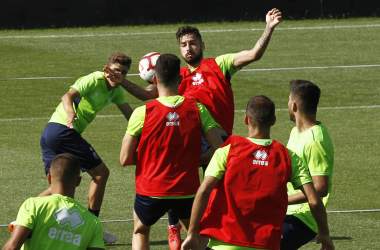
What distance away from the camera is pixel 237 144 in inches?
179

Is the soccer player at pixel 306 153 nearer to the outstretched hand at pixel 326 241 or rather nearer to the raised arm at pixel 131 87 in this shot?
the outstretched hand at pixel 326 241

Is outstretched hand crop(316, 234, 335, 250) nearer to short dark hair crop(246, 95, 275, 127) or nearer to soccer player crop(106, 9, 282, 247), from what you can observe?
short dark hair crop(246, 95, 275, 127)

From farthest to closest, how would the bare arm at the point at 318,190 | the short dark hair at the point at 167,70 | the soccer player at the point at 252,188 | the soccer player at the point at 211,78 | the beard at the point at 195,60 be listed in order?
the beard at the point at 195,60 → the soccer player at the point at 211,78 → the short dark hair at the point at 167,70 → the bare arm at the point at 318,190 → the soccer player at the point at 252,188

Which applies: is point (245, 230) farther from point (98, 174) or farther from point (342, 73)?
point (342, 73)

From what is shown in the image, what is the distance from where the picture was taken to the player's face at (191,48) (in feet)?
23.1

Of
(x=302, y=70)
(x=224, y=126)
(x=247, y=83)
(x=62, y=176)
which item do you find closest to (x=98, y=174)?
(x=224, y=126)

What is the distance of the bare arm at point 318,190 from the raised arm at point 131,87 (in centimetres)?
252

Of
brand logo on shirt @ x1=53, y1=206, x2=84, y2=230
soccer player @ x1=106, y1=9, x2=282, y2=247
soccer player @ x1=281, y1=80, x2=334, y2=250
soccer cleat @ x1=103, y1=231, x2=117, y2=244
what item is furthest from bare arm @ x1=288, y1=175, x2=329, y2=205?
soccer cleat @ x1=103, y1=231, x2=117, y2=244

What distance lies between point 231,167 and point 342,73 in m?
15.8

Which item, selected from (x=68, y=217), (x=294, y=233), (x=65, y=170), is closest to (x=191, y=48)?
(x=294, y=233)

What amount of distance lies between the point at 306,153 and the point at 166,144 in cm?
123

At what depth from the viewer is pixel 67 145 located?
753cm

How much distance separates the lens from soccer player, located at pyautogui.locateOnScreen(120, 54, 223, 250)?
550cm

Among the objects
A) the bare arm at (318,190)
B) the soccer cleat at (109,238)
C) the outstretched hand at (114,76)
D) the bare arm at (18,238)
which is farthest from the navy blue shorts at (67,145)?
the bare arm at (18,238)
